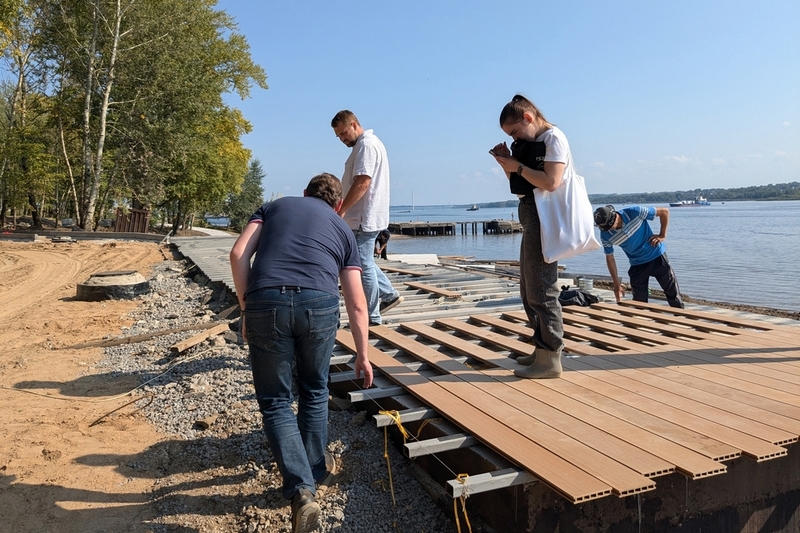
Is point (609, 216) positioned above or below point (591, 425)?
above

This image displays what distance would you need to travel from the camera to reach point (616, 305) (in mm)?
6289

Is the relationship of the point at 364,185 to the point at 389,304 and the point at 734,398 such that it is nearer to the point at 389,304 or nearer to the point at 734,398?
the point at 389,304

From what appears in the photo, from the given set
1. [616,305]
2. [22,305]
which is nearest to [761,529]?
[616,305]

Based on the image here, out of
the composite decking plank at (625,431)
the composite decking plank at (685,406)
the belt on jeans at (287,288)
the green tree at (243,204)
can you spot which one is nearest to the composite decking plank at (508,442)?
the composite decking plank at (625,431)

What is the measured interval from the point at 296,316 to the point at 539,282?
1.54m

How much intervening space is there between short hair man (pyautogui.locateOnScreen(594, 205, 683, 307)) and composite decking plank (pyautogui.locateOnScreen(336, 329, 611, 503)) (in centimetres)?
332

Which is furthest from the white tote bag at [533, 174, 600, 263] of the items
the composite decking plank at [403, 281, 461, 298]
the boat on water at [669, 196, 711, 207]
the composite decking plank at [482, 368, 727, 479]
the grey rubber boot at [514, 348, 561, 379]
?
the boat on water at [669, 196, 711, 207]

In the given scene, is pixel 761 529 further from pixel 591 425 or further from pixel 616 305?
pixel 616 305

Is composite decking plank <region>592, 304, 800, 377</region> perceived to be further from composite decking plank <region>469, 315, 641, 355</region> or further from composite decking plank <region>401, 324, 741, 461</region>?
composite decking plank <region>401, 324, 741, 461</region>

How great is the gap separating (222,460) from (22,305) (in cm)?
809

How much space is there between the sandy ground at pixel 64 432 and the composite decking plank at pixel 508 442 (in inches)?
62.5

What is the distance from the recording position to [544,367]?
370cm

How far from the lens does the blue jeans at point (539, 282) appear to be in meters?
3.54

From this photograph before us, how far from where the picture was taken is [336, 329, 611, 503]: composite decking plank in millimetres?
2301
